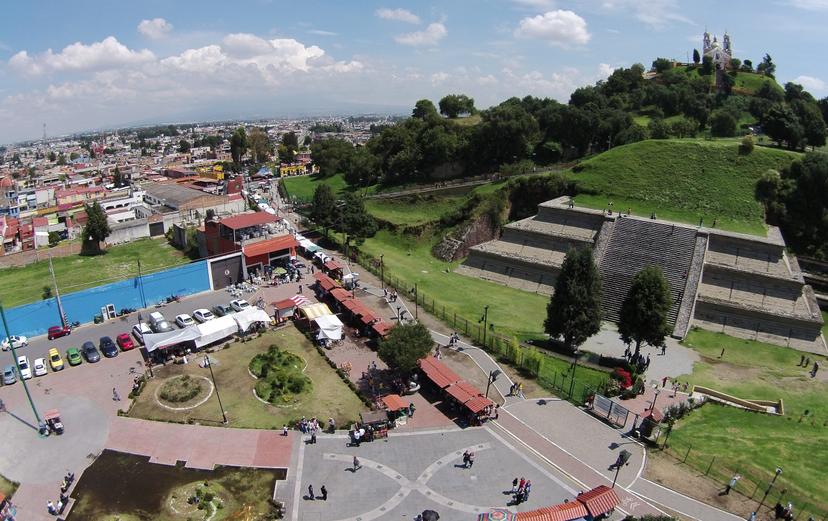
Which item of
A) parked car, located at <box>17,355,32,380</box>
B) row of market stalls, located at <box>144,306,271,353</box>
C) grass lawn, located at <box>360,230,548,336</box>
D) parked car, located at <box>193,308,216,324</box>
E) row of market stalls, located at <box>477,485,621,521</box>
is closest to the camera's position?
row of market stalls, located at <box>477,485,621,521</box>

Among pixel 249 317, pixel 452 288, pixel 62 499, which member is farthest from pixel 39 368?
pixel 452 288

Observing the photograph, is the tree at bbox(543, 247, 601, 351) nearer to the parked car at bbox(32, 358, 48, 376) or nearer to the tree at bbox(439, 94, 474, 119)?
the parked car at bbox(32, 358, 48, 376)

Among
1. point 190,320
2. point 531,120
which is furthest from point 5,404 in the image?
point 531,120

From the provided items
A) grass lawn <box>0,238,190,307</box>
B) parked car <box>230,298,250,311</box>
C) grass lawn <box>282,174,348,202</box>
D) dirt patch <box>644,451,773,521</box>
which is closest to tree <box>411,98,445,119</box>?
grass lawn <box>282,174,348,202</box>

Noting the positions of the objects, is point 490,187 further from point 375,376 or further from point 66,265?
point 66,265

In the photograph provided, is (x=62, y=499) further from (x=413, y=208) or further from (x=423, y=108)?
(x=423, y=108)
